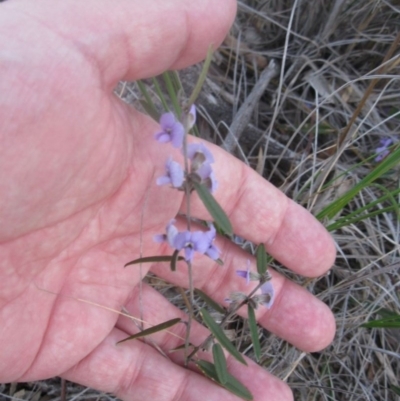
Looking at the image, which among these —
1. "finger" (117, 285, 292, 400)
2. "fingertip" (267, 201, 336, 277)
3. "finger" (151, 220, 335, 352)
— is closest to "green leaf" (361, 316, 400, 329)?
"finger" (151, 220, 335, 352)

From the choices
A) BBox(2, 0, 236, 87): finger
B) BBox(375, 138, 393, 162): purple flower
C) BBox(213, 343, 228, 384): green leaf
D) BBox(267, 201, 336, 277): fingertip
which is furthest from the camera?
BBox(375, 138, 393, 162): purple flower

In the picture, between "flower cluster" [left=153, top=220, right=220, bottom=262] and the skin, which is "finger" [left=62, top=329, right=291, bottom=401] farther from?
"flower cluster" [left=153, top=220, right=220, bottom=262]

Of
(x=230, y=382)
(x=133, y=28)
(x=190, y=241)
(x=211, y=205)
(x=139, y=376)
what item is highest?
(x=133, y=28)

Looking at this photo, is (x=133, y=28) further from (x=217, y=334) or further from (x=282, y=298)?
(x=282, y=298)

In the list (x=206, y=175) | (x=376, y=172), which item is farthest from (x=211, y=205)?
(x=376, y=172)

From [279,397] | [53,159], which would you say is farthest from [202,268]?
[53,159]

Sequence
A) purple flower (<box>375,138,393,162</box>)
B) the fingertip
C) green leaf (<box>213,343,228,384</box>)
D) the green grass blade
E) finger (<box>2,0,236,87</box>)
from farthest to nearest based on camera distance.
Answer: purple flower (<box>375,138,393,162</box>), the fingertip, the green grass blade, green leaf (<box>213,343,228,384</box>), finger (<box>2,0,236,87</box>)

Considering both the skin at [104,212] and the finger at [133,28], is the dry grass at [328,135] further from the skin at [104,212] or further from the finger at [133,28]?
the finger at [133,28]
